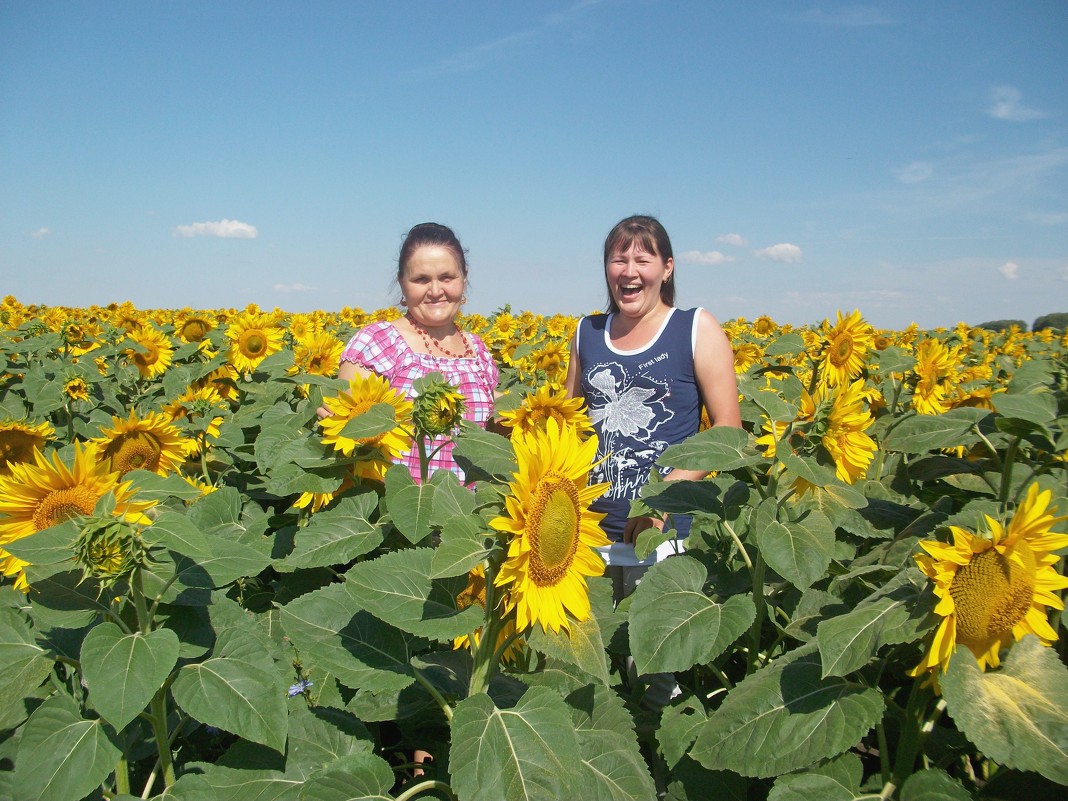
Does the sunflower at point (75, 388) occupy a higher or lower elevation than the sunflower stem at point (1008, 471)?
higher

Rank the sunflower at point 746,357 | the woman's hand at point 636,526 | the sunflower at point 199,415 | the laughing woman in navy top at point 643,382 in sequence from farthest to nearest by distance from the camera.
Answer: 1. the sunflower at point 746,357
2. the sunflower at point 199,415
3. the laughing woman in navy top at point 643,382
4. the woman's hand at point 636,526

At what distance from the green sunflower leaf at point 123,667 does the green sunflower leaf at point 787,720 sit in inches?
46.3

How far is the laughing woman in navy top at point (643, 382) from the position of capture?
3254 millimetres

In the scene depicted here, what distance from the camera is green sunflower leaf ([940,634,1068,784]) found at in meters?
1.48

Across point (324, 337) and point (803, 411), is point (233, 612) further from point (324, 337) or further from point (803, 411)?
point (324, 337)

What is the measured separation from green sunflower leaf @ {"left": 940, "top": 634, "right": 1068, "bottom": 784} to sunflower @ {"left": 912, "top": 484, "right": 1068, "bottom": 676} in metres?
0.04

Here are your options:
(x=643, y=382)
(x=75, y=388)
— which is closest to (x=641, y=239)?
(x=643, y=382)

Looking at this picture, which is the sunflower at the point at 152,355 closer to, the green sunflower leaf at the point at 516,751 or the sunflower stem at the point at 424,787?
the sunflower stem at the point at 424,787

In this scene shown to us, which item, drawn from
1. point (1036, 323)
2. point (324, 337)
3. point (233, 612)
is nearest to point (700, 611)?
point (233, 612)

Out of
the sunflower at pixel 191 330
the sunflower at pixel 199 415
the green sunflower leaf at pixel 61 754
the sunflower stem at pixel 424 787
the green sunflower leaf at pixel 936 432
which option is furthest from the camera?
the sunflower at pixel 191 330

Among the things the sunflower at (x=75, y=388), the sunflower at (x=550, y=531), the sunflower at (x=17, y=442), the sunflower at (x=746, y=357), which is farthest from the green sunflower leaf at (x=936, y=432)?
the sunflower at (x=75, y=388)

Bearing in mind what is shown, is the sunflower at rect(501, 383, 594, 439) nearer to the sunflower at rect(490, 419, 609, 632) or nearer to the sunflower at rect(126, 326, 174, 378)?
the sunflower at rect(490, 419, 609, 632)

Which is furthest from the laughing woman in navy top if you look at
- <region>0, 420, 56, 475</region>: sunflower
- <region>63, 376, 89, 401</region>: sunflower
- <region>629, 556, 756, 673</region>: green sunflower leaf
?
<region>63, 376, 89, 401</region>: sunflower

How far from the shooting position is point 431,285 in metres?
3.44
